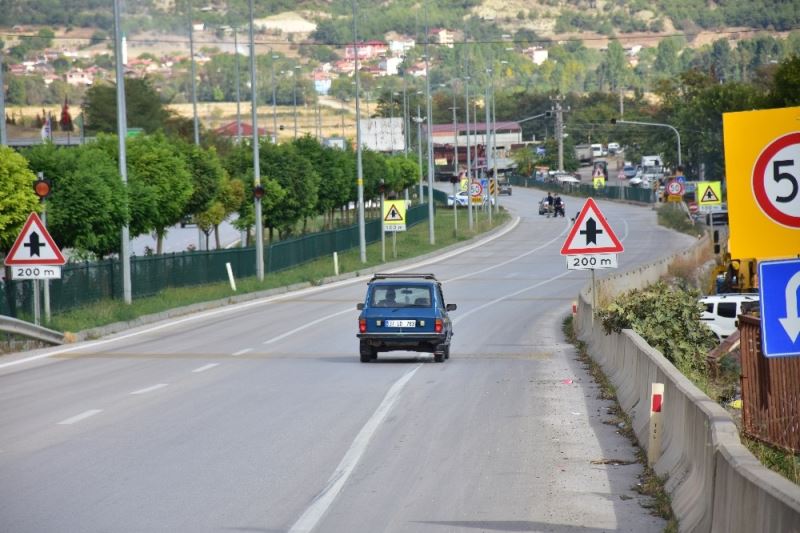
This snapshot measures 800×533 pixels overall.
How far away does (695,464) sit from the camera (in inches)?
448

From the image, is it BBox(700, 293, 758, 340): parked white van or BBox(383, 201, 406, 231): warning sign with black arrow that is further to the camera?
BBox(383, 201, 406, 231): warning sign with black arrow

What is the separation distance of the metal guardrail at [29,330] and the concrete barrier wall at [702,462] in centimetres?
1460

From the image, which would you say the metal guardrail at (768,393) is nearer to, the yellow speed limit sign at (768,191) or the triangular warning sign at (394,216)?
the yellow speed limit sign at (768,191)

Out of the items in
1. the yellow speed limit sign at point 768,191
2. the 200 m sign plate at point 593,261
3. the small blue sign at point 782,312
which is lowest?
the 200 m sign plate at point 593,261

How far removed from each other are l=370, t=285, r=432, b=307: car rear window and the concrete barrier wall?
7795 mm

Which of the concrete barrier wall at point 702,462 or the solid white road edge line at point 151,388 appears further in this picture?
the solid white road edge line at point 151,388

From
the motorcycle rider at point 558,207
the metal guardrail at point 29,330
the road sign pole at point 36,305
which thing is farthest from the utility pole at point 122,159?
the motorcycle rider at point 558,207

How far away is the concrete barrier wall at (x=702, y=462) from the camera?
737 cm

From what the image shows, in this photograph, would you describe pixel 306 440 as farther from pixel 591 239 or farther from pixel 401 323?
pixel 591 239

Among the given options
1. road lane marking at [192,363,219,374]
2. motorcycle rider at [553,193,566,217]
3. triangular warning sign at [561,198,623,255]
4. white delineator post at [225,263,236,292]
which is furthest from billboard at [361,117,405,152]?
road lane marking at [192,363,219,374]

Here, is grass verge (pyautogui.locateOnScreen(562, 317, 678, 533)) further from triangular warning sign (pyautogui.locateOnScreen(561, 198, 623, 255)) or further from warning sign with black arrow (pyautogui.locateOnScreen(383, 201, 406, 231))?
warning sign with black arrow (pyautogui.locateOnScreen(383, 201, 406, 231))

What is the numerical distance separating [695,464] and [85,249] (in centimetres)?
3185

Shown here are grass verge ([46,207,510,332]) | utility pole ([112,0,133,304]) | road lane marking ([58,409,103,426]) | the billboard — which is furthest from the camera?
the billboard

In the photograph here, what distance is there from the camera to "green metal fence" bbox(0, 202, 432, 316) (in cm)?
3534
